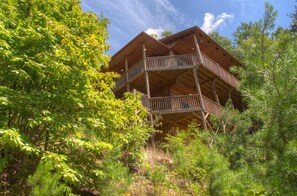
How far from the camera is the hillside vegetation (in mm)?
3496

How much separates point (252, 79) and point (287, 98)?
0.87m

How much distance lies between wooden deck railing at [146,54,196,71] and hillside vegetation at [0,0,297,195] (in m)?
8.94

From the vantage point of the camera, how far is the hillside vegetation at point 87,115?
3.50 metres

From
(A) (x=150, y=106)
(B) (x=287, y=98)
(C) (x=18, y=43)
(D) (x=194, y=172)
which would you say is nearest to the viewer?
(B) (x=287, y=98)

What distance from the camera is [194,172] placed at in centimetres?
792

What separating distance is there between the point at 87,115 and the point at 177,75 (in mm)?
12970

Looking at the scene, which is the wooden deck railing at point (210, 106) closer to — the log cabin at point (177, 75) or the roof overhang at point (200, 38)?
the log cabin at point (177, 75)

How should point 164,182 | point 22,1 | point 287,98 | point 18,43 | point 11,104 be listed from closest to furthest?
point 287,98, point 11,104, point 18,43, point 22,1, point 164,182

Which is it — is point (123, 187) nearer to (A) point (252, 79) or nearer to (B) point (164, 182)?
(B) point (164, 182)

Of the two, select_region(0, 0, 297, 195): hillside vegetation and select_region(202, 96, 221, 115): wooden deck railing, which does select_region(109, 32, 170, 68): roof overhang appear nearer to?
select_region(202, 96, 221, 115): wooden deck railing

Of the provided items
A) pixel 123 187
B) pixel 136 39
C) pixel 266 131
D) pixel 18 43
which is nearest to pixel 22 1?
pixel 18 43

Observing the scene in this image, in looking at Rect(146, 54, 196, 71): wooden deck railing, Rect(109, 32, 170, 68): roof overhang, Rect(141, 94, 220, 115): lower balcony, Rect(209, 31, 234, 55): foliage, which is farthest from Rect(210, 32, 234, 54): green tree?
Rect(141, 94, 220, 115): lower balcony

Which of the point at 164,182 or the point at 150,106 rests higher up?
the point at 150,106

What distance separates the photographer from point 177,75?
1803 cm
